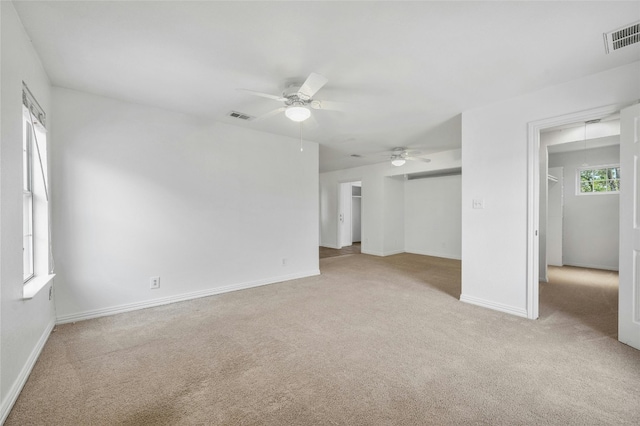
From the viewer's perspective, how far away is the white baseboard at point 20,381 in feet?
5.17

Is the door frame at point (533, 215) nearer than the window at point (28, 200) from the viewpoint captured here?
No

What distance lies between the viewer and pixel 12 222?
1.79 meters

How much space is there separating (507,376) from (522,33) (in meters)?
2.50

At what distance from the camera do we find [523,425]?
59.4 inches

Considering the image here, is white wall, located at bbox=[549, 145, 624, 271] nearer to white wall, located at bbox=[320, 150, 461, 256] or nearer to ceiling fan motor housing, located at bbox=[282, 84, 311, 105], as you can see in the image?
white wall, located at bbox=[320, 150, 461, 256]

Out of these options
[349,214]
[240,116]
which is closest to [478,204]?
[240,116]

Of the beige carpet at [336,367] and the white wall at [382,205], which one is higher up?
the white wall at [382,205]

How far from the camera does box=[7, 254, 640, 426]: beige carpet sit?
161cm

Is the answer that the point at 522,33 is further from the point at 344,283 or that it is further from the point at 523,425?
the point at 344,283

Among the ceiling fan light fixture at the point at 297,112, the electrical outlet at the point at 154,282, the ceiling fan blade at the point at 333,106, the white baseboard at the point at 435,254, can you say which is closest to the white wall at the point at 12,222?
the electrical outlet at the point at 154,282

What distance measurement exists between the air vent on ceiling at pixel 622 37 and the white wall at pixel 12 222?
13.4 feet

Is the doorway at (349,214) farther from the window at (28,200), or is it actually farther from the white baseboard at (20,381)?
the white baseboard at (20,381)

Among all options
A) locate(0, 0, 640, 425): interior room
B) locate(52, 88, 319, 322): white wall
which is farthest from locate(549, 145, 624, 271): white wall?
locate(52, 88, 319, 322): white wall

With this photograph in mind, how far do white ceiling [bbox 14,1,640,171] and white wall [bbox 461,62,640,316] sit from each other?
8.1 inches
